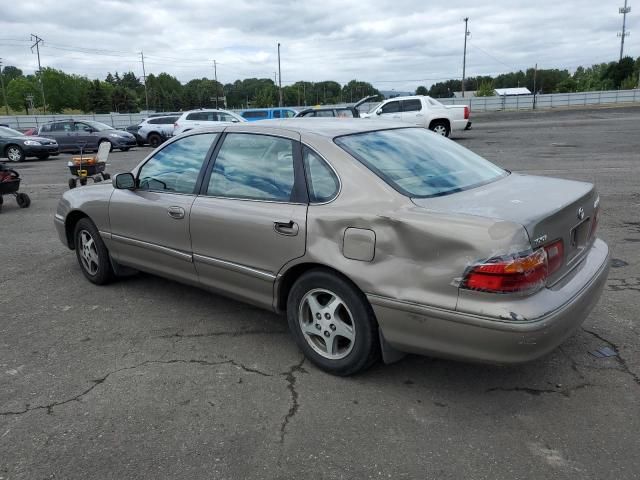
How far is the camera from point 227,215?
367cm

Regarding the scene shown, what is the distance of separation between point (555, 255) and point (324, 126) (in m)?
1.73

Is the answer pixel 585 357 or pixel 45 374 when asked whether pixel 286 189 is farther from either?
pixel 585 357

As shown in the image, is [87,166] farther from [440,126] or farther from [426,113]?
[440,126]

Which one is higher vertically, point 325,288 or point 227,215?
point 227,215

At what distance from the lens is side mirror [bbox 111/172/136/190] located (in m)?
4.46

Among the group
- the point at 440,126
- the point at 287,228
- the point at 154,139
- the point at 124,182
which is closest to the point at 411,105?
the point at 440,126

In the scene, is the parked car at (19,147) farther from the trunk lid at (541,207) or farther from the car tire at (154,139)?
the trunk lid at (541,207)

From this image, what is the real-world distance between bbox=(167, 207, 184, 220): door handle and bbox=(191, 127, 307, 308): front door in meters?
0.14

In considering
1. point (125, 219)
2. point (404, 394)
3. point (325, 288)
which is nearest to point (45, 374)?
point (125, 219)

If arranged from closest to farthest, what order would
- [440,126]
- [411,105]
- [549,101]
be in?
1. [411,105]
2. [440,126]
3. [549,101]

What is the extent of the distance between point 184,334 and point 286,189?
142cm

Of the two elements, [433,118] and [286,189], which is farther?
[433,118]

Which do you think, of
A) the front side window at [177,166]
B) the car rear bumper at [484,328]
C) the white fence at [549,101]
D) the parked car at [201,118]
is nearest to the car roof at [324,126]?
the front side window at [177,166]

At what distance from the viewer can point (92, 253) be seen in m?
5.08
